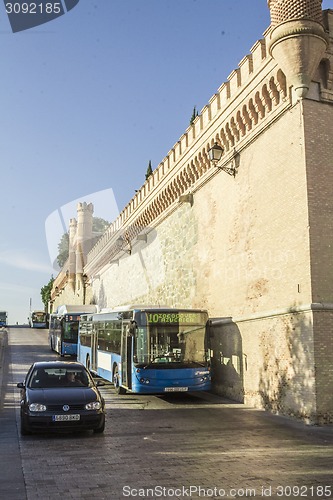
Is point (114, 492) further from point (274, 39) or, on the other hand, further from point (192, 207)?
point (192, 207)

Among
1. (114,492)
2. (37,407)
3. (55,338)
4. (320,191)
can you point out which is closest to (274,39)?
(320,191)

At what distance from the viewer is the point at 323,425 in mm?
11312

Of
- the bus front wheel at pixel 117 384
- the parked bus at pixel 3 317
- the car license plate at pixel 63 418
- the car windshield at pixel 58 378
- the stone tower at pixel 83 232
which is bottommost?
the bus front wheel at pixel 117 384

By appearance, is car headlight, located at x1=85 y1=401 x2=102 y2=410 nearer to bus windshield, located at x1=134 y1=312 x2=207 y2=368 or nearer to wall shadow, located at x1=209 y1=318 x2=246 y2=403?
bus windshield, located at x1=134 y1=312 x2=207 y2=368

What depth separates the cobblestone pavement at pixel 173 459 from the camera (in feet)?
21.2

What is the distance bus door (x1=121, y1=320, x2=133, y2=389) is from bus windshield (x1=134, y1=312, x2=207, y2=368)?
1.71 feet

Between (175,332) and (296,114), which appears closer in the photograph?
(296,114)

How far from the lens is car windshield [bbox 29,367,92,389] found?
1068 centimetres

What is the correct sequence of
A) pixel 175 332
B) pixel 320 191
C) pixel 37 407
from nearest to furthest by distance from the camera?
1. pixel 37 407
2. pixel 320 191
3. pixel 175 332

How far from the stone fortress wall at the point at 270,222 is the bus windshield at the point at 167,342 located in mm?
1484

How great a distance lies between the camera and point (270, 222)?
14109 millimetres

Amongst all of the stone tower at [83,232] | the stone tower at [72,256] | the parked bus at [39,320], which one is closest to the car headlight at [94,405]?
the stone tower at [83,232]

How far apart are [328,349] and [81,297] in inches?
1611

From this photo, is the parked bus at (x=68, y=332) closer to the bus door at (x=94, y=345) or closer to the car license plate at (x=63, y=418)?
the bus door at (x=94, y=345)
